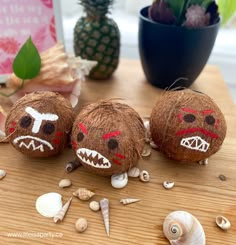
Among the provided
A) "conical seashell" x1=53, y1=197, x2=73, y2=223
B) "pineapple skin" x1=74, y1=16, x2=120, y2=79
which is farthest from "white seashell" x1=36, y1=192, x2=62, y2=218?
"pineapple skin" x1=74, y1=16, x2=120, y2=79

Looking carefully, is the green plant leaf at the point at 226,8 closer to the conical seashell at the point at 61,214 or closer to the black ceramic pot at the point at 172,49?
the black ceramic pot at the point at 172,49

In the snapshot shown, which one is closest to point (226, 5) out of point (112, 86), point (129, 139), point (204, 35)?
point (204, 35)

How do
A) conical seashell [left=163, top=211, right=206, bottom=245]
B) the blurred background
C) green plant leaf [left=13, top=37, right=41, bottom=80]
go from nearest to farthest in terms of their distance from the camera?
conical seashell [left=163, top=211, right=206, bottom=245]
green plant leaf [left=13, top=37, right=41, bottom=80]
the blurred background

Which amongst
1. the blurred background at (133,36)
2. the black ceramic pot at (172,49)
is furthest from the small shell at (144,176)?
the blurred background at (133,36)

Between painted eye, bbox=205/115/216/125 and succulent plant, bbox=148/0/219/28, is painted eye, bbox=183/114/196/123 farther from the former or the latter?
succulent plant, bbox=148/0/219/28

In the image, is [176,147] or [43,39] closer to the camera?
[176,147]

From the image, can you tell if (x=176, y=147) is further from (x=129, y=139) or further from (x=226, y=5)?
(x=226, y=5)
